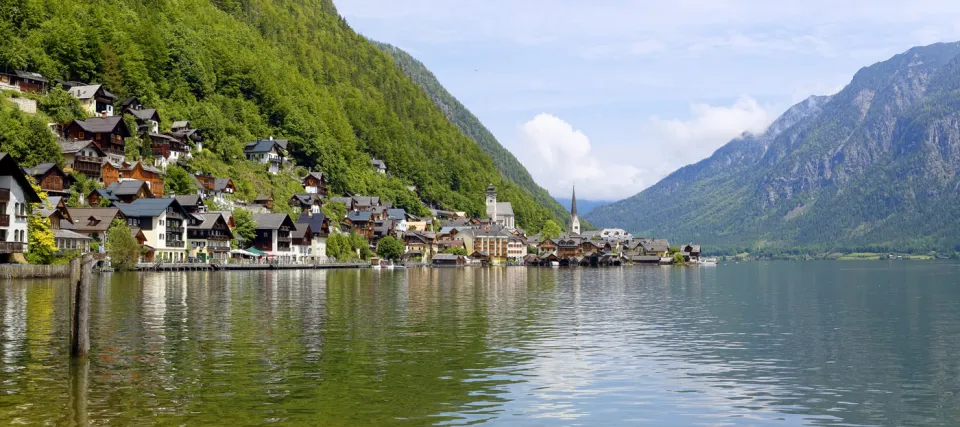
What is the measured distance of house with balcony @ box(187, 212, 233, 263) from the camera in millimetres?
138250

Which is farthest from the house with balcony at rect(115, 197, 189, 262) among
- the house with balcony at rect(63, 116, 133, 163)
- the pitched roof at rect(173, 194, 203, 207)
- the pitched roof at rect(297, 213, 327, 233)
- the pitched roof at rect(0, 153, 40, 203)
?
the pitched roof at rect(0, 153, 40, 203)

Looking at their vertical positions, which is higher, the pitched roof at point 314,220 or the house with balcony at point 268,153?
the house with balcony at point 268,153

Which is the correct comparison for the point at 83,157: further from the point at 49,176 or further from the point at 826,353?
the point at 826,353

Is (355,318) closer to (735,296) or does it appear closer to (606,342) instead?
(606,342)

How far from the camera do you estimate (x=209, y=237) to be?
461 ft

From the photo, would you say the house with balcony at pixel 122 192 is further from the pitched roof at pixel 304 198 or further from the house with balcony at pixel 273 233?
the pitched roof at pixel 304 198

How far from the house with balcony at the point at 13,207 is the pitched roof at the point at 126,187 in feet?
142

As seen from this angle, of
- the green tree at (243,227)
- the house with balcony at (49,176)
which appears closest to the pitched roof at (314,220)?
the green tree at (243,227)

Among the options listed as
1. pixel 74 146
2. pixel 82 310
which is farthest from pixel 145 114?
pixel 82 310

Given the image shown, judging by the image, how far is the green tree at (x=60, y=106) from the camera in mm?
144000

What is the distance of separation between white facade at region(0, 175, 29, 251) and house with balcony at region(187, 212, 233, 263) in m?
50.9

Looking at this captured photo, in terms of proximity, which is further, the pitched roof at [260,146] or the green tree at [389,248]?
the green tree at [389,248]

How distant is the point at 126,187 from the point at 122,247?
2216 cm

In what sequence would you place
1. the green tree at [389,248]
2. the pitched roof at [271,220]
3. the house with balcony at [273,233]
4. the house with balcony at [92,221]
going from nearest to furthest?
the house with balcony at [92,221] < the pitched roof at [271,220] < the house with balcony at [273,233] < the green tree at [389,248]
